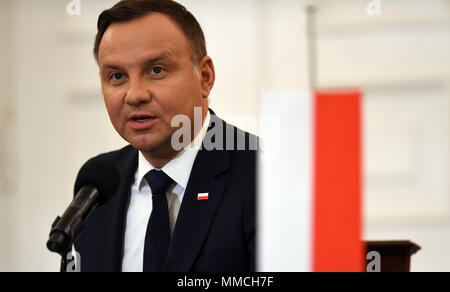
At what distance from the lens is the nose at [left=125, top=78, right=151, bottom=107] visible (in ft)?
2.56

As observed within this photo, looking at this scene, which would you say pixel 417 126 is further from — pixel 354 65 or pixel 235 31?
pixel 235 31

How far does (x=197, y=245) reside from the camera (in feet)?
2.52

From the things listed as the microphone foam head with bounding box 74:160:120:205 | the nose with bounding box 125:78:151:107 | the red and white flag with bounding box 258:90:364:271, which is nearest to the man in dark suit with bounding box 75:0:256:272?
the nose with bounding box 125:78:151:107

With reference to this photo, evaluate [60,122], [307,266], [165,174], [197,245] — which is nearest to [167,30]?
[165,174]

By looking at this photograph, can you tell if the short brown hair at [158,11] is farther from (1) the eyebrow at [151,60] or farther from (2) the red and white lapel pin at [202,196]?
(2) the red and white lapel pin at [202,196]

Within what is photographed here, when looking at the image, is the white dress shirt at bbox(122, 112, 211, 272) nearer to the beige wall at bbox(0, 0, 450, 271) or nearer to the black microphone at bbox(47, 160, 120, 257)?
the black microphone at bbox(47, 160, 120, 257)

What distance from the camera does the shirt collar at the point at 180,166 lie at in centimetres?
84

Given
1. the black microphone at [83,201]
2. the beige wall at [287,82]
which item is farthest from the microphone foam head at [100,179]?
the beige wall at [287,82]

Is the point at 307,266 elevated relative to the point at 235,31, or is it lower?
lower

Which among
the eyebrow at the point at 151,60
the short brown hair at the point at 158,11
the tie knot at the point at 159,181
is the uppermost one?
the short brown hair at the point at 158,11

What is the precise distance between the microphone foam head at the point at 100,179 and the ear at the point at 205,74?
0.80ft

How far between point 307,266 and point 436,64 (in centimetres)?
88

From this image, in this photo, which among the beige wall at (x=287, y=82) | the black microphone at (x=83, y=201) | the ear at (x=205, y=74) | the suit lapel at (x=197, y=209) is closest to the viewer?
the black microphone at (x=83, y=201)

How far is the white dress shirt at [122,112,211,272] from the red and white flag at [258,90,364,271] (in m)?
0.31
